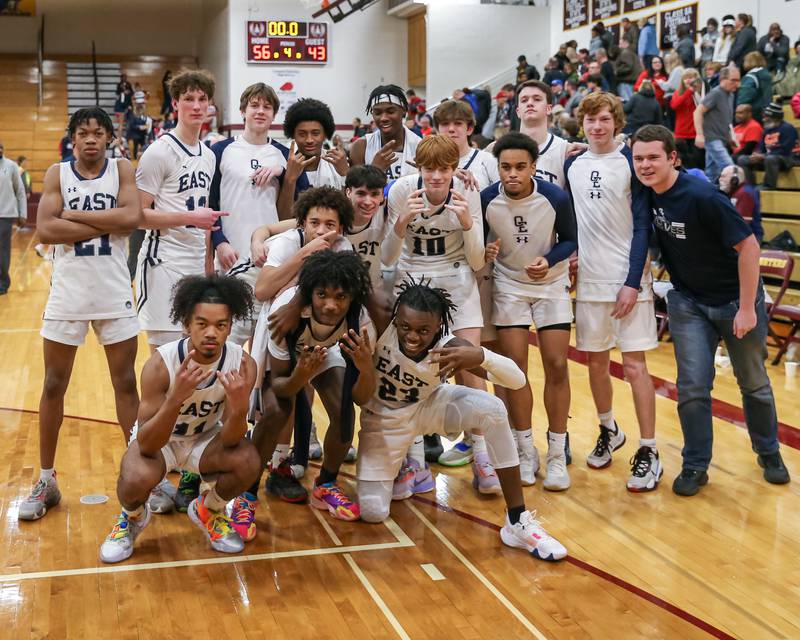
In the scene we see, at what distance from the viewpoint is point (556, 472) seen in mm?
5117

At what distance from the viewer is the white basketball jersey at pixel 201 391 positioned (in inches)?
161

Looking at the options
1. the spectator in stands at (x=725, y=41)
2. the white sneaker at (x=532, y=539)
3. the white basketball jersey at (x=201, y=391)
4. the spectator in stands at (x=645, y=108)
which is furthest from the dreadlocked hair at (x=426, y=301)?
the spectator in stands at (x=725, y=41)

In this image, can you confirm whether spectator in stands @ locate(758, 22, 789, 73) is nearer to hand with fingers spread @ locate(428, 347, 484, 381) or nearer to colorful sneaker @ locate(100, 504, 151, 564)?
hand with fingers spread @ locate(428, 347, 484, 381)

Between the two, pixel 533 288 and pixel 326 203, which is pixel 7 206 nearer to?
pixel 326 203

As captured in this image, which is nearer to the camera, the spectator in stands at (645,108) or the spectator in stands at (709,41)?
the spectator in stands at (645,108)

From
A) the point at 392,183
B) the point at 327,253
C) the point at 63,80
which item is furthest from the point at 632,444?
the point at 63,80

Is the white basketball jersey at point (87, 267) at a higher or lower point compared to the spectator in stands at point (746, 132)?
lower

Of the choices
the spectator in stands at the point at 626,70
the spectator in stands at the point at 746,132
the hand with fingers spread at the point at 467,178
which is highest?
the spectator in stands at the point at 626,70

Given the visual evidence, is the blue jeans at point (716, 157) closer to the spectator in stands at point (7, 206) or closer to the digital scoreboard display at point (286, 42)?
the spectator in stands at point (7, 206)

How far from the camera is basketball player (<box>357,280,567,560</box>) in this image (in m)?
4.23

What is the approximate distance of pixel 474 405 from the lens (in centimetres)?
444

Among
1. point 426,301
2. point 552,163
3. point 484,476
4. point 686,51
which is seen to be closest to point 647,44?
point 686,51

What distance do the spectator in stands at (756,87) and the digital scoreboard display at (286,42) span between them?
522 inches

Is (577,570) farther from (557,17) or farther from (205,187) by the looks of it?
(557,17)
